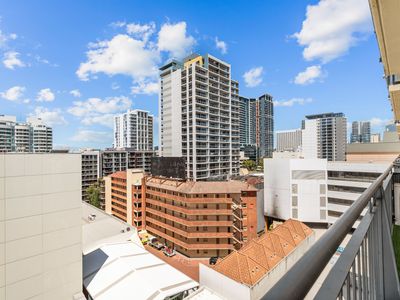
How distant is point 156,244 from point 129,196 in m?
7.92

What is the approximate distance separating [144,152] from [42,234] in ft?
166

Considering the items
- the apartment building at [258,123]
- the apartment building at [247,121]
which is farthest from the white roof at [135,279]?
the apartment building at [247,121]

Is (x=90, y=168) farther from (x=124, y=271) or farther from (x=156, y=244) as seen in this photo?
(x=124, y=271)

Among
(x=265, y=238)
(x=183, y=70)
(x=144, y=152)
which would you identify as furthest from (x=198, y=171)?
(x=144, y=152)

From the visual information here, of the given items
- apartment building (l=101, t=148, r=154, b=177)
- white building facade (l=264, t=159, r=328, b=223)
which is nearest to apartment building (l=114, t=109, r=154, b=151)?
apartment building (l=101, t=148, r=154, b=177)

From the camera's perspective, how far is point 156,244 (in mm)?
28672

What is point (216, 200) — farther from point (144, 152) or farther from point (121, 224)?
point (144, 152)

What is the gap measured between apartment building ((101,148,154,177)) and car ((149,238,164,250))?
98.6 feet

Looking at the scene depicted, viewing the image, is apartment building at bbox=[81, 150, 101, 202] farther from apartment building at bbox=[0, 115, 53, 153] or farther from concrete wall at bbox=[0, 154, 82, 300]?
concrete wall at bbox=[0, 154, 82, 300]

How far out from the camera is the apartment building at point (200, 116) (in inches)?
1517

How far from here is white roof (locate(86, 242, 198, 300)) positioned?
38.5 feet

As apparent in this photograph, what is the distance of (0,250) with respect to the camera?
904 centimetres

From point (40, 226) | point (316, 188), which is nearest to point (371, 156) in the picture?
point (316, 188)

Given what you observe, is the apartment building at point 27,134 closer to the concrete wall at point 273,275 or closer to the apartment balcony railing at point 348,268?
the concrete wall at point 273,275
